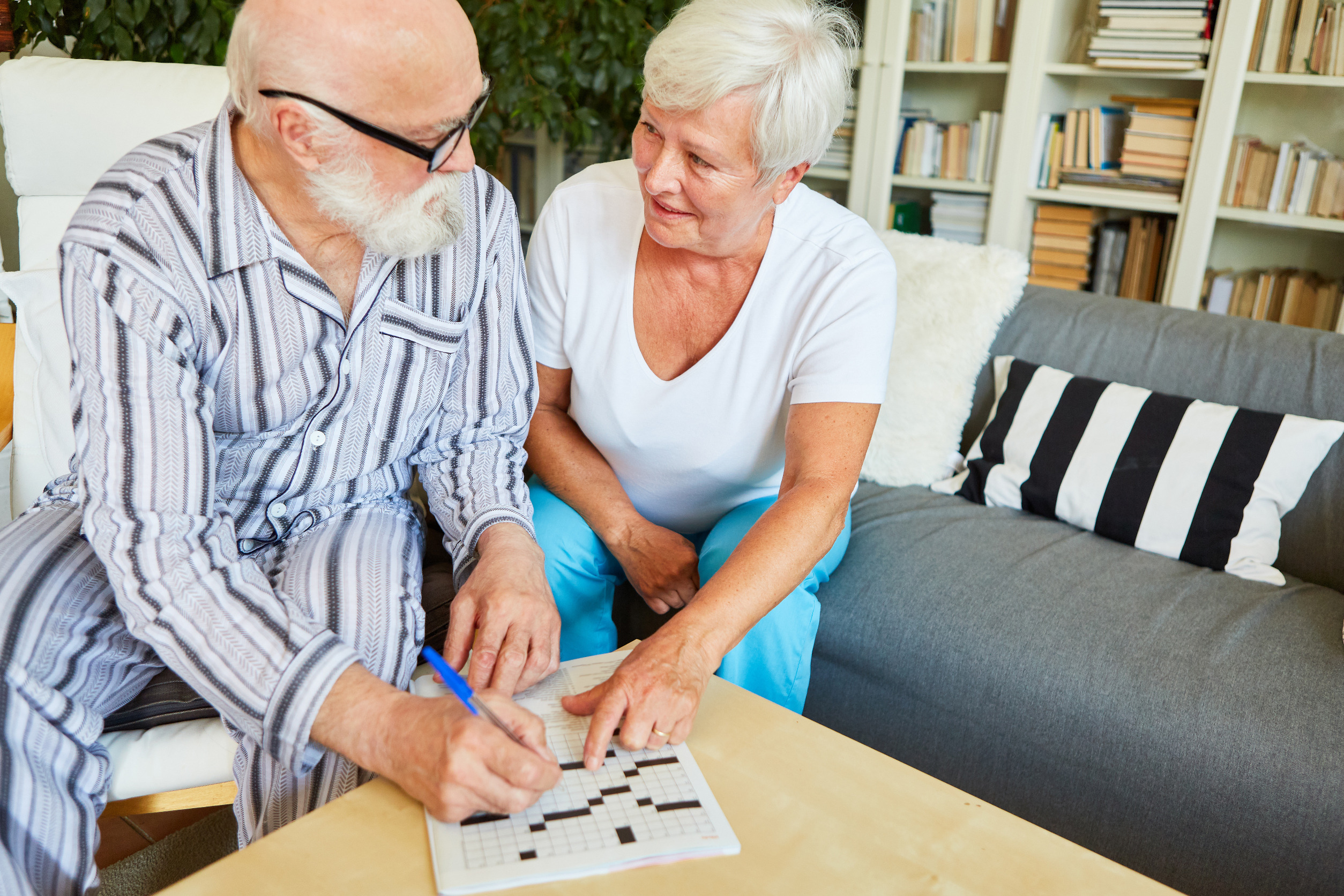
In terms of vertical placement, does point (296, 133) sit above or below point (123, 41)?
below

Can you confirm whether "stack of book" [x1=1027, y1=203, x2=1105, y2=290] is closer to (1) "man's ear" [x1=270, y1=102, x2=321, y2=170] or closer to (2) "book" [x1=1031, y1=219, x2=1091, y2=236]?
(2) "book" [x1=1031, y1=219, x2=1091, y2=236]

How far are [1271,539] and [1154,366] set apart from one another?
0.36m

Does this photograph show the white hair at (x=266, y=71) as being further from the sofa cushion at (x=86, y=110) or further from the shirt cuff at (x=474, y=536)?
the sofa cushion at (x=86, y=110)

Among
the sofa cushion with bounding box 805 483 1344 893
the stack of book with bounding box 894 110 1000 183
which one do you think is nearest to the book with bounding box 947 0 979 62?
the stack of book with bounding box 894 110 1000 183

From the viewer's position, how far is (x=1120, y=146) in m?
2.75

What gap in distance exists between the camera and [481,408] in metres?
1.19

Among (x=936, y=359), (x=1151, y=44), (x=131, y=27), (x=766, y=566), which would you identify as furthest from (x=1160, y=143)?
(x=131, y=27)

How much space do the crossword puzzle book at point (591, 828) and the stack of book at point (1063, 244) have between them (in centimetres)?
241

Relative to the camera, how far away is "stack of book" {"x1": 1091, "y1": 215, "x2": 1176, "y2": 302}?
2.73 m

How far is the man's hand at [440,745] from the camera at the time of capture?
0.72m

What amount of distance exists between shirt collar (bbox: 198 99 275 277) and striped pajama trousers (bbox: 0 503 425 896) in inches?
12.0

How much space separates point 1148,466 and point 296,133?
1.38m

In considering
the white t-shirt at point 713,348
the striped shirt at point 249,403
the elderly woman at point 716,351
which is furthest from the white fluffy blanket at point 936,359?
the striped shirt at point 249,403

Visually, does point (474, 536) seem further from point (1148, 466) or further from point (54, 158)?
point (1148, 466)
